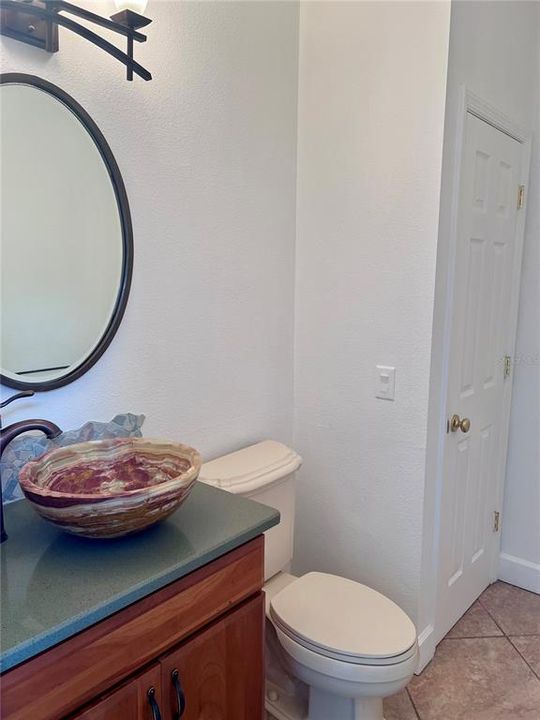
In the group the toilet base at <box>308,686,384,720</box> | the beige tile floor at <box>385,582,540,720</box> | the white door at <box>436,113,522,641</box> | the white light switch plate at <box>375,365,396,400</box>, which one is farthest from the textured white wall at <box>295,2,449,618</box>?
the toilet base at <box>308,686,384,720</box>

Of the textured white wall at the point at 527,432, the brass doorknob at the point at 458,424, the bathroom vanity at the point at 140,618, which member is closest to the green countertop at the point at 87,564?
the bathroom vanity at the point at 140,618

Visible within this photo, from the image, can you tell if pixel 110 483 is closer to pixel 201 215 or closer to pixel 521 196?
pixel 201 215

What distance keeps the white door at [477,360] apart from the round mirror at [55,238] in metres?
1.20

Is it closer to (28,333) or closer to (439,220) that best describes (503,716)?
(439,220)

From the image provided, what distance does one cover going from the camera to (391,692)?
1.51 m

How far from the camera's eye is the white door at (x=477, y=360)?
78.8 inches

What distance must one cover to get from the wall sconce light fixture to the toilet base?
1.79 meters

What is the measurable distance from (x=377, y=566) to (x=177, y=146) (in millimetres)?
1652

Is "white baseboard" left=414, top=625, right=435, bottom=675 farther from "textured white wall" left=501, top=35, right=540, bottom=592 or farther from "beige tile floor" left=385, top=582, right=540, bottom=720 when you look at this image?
"textured white wall" left=501, top=35, right=540, bottom=592

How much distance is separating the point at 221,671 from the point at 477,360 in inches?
60.7

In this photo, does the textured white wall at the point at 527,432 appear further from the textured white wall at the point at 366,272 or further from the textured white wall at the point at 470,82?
the textured white wall at the point at 366,272

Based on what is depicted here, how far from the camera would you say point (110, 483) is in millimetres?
1242

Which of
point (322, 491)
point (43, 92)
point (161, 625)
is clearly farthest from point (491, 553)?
point (43, 92)

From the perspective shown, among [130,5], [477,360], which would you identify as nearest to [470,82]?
[477,360]
